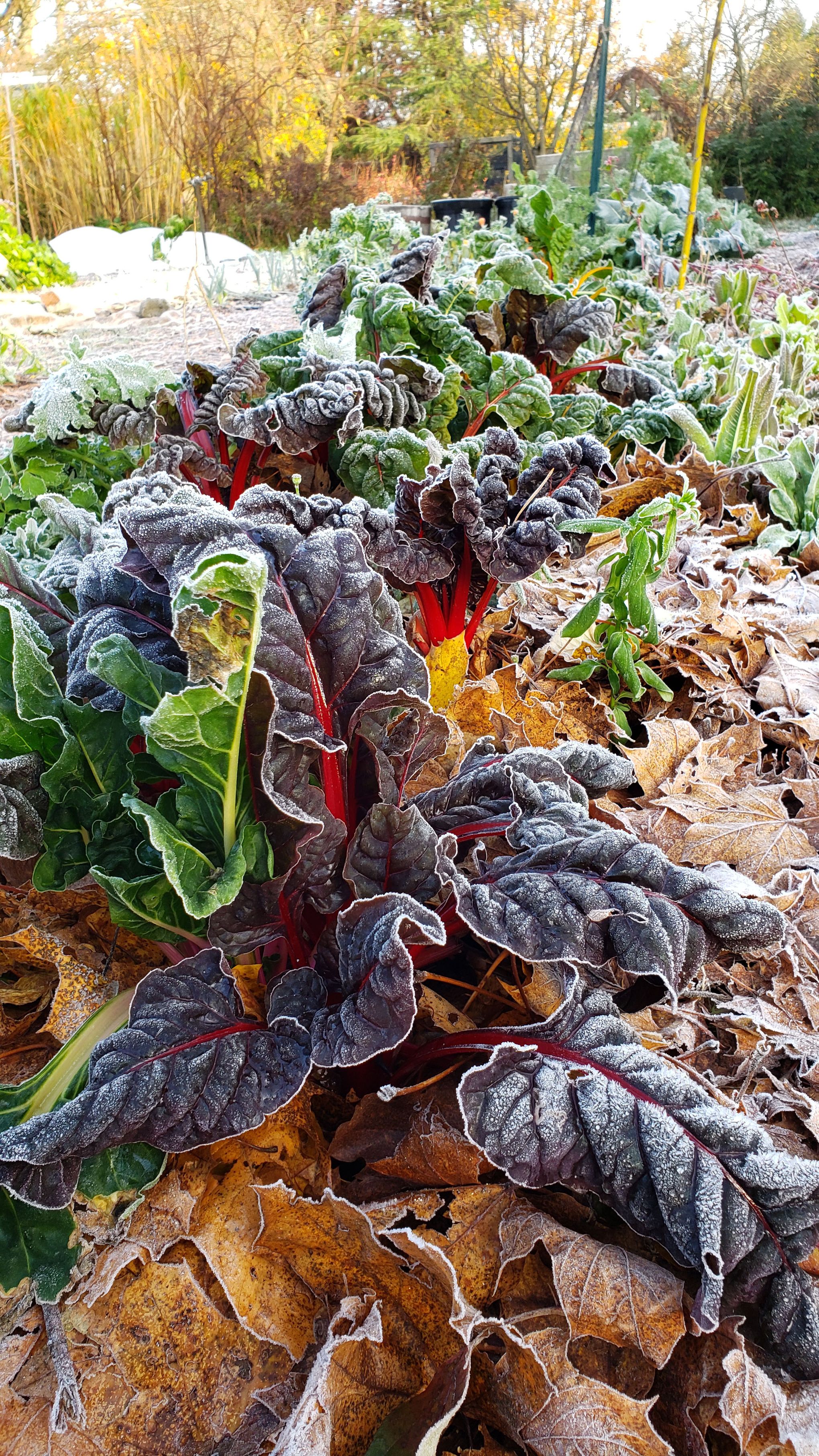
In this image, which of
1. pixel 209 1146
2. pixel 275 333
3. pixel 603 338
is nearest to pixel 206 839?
pixel 209 1146

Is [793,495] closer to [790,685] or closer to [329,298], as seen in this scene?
[790,685]

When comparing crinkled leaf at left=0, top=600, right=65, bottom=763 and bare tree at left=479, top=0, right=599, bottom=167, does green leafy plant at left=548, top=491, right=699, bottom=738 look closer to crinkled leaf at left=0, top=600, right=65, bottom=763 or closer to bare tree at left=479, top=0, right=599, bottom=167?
crinkled leaf at left=0, top=600, right=65, bottom=763

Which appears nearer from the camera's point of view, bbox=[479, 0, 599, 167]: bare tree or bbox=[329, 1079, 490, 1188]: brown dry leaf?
bbox=[329, 1079, 490, 1188]: brown dry leaf

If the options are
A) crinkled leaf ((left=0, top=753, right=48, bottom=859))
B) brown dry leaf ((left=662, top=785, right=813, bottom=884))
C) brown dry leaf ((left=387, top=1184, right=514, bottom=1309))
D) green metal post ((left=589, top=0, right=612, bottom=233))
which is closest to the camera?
brown dry leaf ((left=387, top=1184, right=514, bottom=1309))

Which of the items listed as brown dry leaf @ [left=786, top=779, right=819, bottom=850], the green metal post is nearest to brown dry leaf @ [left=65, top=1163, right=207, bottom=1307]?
brown dry leaf @ [left=786, top=779, right=819, bottom=850]

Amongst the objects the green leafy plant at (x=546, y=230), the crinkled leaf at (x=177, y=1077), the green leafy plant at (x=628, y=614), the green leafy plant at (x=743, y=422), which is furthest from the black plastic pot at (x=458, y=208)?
the crinkled leaf at (x=177, y=1077)

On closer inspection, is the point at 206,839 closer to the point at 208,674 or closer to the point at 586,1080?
the point at 208,674
